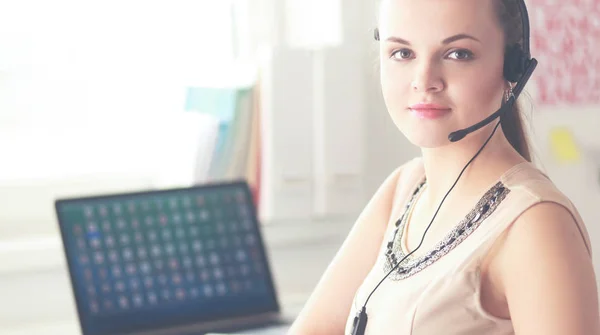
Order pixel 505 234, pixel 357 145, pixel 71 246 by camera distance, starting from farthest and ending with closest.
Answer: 1. pixel 357 145
2. pixel 71 246
3. pixel 505 234

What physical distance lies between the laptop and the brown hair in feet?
1.50

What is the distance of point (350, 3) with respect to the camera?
1.80m

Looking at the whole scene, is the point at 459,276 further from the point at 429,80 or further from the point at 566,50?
the point at 566,50

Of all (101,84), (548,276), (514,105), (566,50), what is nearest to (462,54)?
(514,105)

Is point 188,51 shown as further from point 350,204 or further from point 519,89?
point 519,89

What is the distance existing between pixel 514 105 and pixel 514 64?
3.5 inches

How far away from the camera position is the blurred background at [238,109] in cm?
168

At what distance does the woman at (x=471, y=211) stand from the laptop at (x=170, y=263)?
0.34 meters

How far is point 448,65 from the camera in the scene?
90 cm

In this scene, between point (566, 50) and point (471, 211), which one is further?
point (566, 50)

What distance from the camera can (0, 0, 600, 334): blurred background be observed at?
168 cm

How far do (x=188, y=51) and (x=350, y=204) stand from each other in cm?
43

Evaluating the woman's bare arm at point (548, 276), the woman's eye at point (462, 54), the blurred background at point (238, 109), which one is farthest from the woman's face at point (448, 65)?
the blurred background at point (238, 109)

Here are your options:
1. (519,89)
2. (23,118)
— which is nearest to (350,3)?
(23,118)
